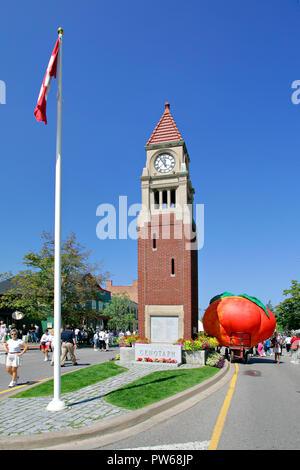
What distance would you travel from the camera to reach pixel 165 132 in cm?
2130

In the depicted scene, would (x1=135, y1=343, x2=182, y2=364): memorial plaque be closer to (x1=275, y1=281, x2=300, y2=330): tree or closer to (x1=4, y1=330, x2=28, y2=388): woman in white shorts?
(x1=4, y1=330, x2=28, y2=388): woman in white shorts

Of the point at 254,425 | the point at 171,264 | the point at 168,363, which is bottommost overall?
the point at 168,363

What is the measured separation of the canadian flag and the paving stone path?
6.85 meters

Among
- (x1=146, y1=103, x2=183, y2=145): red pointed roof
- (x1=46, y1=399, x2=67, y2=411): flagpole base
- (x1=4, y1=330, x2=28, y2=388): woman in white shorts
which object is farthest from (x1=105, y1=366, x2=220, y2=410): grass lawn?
(x1=146, y1=103, x2=183, y2=145): red pointed roof

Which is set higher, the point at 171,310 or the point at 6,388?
the point at 171,310

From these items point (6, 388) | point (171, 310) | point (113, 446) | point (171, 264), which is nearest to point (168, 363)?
point (171, 310)

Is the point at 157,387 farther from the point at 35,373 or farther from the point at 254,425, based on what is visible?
the point at 35,373

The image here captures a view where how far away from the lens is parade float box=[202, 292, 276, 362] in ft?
59.0

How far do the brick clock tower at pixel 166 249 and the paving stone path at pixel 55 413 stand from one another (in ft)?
29.6

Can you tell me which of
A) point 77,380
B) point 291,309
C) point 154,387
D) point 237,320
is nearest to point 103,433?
point 154,387
